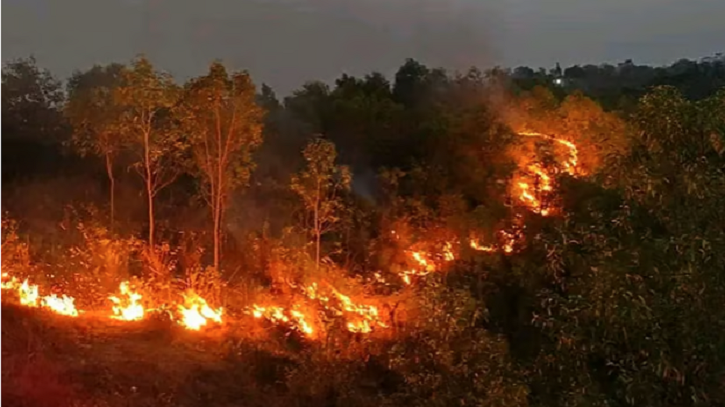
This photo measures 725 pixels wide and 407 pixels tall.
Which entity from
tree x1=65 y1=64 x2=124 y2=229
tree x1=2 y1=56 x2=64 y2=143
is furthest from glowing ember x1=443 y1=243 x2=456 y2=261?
tree x1=2 y1=56 x2=64 y2=143

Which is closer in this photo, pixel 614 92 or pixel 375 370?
pixel 375 370

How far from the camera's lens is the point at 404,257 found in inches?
309

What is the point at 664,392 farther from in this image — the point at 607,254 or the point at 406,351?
the point at 406,351

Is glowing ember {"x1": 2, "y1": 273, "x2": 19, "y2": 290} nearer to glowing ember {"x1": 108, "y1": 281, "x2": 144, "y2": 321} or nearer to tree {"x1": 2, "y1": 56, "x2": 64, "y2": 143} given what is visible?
glowing ember {"x1": 108, "y1": 281, "x2": 144, "y2": 321}

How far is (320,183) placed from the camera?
6.98m

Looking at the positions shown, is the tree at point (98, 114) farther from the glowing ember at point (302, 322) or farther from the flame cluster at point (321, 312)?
the glowing ember at point (302, 322)

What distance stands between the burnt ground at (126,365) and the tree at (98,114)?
1772mm

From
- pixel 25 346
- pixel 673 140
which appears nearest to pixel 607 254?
pixel 673 140

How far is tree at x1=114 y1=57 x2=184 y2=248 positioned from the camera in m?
6.55

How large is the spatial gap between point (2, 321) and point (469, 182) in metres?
4.96

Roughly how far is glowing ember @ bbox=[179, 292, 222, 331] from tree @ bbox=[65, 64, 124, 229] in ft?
5.43

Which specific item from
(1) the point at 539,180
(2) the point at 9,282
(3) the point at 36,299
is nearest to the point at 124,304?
(3) the point at 36,299

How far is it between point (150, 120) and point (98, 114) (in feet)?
2.09

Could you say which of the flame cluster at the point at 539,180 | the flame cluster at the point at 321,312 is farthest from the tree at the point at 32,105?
the flame cluster at the point at 539,180
